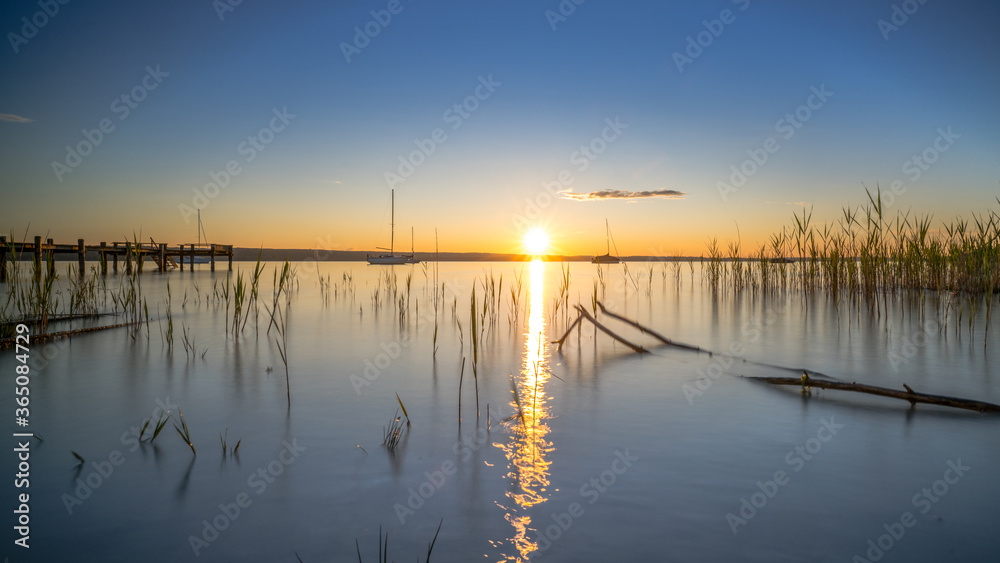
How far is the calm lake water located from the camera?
2332 millimetres

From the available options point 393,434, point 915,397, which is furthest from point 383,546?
point 915,397

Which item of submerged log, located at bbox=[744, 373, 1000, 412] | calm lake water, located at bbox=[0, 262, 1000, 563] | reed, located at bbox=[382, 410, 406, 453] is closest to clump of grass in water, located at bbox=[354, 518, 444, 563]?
calm lake water, located at bbox=[0, 262, 1000, 563]

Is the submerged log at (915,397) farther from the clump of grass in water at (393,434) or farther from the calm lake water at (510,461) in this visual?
the clump of grass in water at (393,434)

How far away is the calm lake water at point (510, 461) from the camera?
2332 mm

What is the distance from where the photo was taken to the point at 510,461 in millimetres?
3178

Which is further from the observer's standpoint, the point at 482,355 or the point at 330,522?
the point at 482,355

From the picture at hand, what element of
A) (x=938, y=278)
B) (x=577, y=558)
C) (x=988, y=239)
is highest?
(x=988, y=239)

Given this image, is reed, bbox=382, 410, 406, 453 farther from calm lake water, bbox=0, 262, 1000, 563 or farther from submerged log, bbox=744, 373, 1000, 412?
submerged log, bbox=744, 373, 1000, 412

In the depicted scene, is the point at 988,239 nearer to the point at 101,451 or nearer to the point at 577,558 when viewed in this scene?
the point at 577,558

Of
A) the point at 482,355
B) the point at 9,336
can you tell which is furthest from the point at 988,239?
the point at 9,336

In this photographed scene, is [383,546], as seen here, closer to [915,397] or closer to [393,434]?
[393,434]

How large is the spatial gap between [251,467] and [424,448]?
3.73 feet

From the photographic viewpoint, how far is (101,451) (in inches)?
131

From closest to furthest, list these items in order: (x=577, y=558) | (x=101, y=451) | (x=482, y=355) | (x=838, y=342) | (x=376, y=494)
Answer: (x=577, y=558)
(x=376, y=494)
(x=101, y=451)
(x=482, y=355)
(x=838, y=342)
